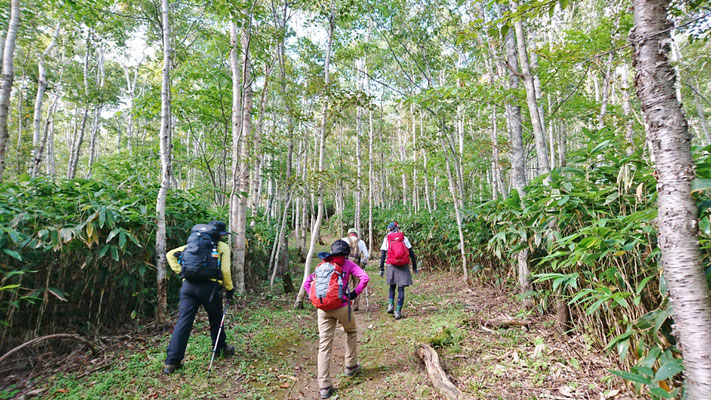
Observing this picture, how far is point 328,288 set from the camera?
3383mm

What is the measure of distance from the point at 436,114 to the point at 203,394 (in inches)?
264

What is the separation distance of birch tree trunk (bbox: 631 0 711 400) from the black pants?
416 cm

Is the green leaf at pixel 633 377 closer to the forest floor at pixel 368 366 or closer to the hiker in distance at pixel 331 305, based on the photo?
the forest floor at pixel 368 366

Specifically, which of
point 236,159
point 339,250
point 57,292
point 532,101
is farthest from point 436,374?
point 236,159

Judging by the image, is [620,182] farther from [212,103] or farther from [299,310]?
[212,103]

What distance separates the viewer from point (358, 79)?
1534cm

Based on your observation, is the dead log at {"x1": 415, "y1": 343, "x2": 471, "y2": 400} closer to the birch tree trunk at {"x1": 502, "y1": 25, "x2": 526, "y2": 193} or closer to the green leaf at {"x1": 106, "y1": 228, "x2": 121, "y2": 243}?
the birch tree trunk at {"x1": 502, "y1": 25, "x2": 526, "y2": 193}

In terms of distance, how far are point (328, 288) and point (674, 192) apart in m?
2.89

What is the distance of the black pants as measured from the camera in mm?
3391

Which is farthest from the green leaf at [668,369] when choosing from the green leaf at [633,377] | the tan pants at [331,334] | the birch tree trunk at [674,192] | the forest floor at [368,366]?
the tan pants at [331,334]

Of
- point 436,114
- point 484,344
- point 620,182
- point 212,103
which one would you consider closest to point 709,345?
point 620,182

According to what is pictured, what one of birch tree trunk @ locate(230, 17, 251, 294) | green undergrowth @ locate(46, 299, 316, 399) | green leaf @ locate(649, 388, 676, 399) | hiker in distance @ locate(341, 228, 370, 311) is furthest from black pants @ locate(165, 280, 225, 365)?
green leaf @ locate(649, 388, 676, 399)

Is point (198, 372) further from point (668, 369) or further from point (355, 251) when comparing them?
point (668, 369)

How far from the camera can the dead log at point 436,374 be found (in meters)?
2.77
